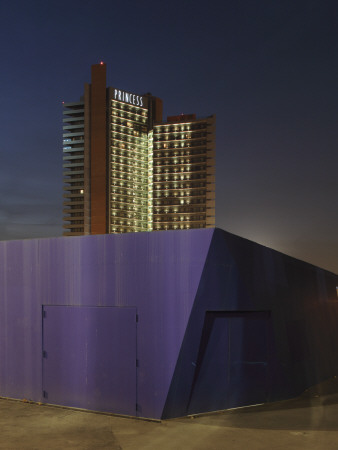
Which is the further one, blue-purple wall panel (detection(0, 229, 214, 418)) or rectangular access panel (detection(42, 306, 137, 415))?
rectangular access panel (detection(42, 306, 137, 415))

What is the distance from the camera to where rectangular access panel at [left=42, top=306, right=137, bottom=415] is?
10258 mm

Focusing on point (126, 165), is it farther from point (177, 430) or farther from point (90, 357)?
point (177, 430)

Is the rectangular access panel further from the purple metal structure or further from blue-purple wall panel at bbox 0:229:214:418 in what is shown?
A: blue-purple wall panel at bbox 0:229:214:418

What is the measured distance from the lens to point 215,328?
33.6 ft

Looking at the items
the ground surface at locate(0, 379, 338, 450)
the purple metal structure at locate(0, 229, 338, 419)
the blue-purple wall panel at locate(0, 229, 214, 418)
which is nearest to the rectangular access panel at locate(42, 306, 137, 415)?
the purple metal structure at locate(0, 229, 338, 419)

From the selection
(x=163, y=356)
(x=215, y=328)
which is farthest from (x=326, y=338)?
(x=163, y=356)

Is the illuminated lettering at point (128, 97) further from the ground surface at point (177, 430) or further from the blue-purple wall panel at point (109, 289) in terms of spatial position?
the ground surface at point (177, 430)

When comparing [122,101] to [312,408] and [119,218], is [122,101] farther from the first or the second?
[312,408]

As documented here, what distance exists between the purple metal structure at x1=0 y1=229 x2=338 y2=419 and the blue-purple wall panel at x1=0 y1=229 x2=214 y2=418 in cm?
3

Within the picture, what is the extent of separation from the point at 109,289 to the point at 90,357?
1.92 m

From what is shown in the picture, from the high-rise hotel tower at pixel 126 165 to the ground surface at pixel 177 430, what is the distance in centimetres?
10588

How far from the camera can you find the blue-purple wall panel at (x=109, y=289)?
984cm

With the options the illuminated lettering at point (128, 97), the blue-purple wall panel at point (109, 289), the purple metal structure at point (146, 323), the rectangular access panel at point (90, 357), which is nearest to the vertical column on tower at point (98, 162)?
the illuminated lettering at point (128, 97)

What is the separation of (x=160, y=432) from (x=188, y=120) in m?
115
